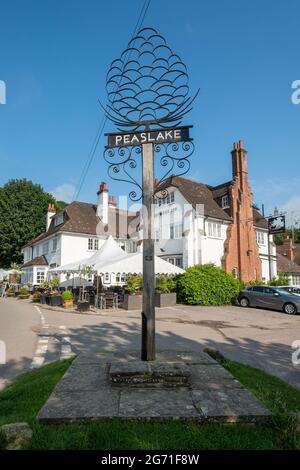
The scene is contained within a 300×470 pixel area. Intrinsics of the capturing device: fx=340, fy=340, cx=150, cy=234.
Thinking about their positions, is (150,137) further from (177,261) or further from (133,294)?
(177,261)

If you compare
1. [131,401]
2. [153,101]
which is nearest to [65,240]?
[153,101]

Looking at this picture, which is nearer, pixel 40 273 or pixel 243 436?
pixel 243 436

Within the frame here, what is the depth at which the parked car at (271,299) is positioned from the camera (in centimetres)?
1961

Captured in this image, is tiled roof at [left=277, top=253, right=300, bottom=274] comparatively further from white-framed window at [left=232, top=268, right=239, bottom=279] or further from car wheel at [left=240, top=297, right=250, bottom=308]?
car wheel at [left=240, top=297, right=250, bottom=308]

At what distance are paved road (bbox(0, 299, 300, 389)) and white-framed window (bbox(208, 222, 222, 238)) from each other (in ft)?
38.8

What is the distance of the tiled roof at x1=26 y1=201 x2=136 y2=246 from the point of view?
3278cm

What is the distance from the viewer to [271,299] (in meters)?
20.9

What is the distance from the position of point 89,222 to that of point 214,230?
1298cm

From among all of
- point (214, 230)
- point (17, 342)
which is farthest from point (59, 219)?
point (17, 342)

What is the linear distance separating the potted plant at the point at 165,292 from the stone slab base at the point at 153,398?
16.0 meters
